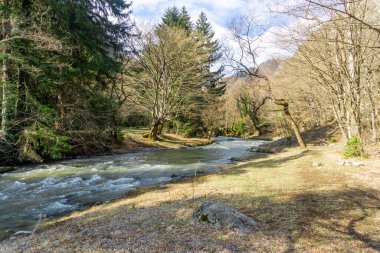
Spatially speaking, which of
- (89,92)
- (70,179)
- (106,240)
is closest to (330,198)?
(106,240)

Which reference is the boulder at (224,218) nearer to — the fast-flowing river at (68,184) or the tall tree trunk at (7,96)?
the fast-flowing river at (68,184)

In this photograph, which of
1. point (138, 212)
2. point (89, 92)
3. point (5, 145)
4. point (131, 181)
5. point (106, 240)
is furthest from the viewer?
point (89, 92)

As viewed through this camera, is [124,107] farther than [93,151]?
Yes

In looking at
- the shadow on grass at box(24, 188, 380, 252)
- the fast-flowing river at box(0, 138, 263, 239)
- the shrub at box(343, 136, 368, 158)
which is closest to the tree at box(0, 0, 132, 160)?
the fast-flowing river at box(0, 138, 263, 239)

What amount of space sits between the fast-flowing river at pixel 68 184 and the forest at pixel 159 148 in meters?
0.06

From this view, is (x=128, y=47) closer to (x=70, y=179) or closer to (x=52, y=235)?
(x=70, y=179)

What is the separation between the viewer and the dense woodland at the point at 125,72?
37.6 feet

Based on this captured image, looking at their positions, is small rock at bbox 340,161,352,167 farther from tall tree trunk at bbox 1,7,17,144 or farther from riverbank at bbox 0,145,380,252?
tall tree trunk at bbox 1,7,17,144

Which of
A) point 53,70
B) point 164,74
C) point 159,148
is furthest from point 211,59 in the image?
point 53,70

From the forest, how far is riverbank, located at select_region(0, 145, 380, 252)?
0.11 ft

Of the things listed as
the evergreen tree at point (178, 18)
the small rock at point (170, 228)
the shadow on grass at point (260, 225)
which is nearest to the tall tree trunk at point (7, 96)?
the shadow on grass at point (260, 225)

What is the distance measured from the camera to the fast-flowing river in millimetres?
7691

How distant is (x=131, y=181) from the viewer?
11352 millimetres

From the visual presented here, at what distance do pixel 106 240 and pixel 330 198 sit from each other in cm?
493
